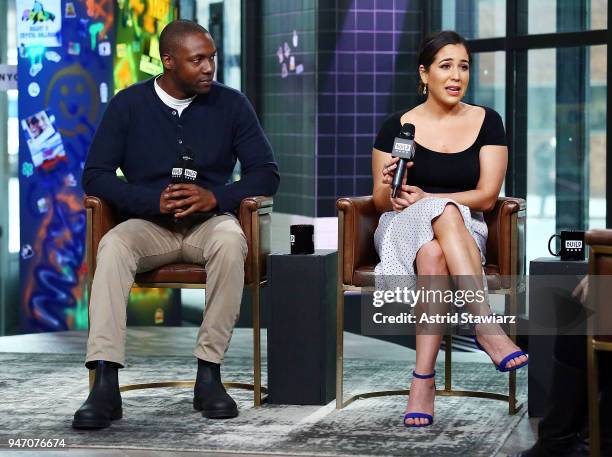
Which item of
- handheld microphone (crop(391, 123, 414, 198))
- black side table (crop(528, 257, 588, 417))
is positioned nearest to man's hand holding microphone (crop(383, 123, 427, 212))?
handheld microphone (crop(391, 123, 414, 198))

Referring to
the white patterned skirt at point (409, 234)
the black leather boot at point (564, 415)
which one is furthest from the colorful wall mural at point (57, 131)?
the black leather boot at point (564, 415)

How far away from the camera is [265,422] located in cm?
388

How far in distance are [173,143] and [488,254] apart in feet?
3.63

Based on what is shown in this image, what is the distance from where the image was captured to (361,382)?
4.60 m

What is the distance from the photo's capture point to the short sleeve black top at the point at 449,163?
4.12 m

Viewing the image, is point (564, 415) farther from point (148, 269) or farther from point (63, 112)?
point (63, 112)

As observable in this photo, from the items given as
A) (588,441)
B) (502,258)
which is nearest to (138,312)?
(502,258)

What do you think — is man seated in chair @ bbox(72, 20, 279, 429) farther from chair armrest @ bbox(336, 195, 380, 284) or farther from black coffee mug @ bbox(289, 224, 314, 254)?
chair armrest @ bbox(336, 195, 380, 284)

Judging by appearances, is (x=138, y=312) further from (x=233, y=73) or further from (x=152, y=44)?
(x=233, y=73)

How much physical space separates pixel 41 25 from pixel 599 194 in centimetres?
267

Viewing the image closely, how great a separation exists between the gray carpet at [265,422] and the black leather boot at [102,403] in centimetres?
3

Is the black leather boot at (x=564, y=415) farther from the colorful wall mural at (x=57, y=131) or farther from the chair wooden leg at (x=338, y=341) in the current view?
the colorful wall mural at (x=57, y=131)

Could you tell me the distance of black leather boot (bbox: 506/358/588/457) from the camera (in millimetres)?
3094

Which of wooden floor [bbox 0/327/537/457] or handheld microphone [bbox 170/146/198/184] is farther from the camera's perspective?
wooden floor [bbox 0/327/537/457]
